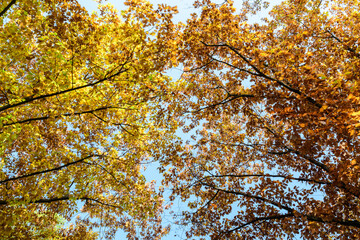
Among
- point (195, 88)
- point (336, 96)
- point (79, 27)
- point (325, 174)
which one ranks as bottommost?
point (325, 174)

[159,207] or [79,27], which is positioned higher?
[79,27]

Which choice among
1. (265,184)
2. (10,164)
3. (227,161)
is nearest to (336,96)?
(265,184)

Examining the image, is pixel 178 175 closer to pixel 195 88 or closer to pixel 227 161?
pixel 227 161

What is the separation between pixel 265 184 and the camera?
22.8 feet

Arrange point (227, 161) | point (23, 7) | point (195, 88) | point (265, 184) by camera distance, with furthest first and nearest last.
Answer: point (227, 161)
point (195, 88)
point (265, 184)
point (23, 7)

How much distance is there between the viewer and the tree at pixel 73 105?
4.71 m

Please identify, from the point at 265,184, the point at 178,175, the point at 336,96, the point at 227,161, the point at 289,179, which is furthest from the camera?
the point at 227,161

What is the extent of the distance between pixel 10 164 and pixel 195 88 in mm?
7922

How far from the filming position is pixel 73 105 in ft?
20.5

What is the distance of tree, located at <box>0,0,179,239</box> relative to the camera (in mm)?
4715

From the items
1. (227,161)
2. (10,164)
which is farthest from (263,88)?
(10,164)

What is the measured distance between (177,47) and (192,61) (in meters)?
0.94

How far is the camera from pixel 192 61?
718 centimetres

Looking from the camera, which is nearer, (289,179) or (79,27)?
(79,27)
